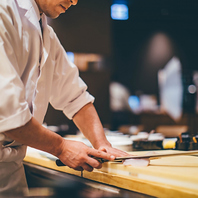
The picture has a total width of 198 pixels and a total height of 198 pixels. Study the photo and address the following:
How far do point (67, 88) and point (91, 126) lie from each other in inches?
10.1

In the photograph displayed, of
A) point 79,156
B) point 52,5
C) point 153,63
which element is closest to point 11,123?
point 79,156

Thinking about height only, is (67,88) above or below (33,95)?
below

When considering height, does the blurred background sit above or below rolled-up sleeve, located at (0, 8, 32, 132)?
below

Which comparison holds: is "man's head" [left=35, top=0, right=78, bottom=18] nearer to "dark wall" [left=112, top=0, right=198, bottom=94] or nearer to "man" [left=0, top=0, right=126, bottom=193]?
"man" [left=0, top=0, right=126, bottom=193]

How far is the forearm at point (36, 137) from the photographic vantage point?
2.88ft

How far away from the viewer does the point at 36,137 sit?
905 mm

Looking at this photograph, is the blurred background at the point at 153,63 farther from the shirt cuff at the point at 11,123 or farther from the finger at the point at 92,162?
the shirt cuff at the point at 11,123

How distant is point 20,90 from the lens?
2.91ft

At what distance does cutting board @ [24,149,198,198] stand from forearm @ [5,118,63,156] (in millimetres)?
190

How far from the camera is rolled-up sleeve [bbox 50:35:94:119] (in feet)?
4.69

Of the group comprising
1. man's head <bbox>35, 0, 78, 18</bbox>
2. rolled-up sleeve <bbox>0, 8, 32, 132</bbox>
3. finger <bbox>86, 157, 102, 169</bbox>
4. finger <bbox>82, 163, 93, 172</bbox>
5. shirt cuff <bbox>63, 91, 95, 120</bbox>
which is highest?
man's head <bbox>35, 0, 78, 18</bbox>

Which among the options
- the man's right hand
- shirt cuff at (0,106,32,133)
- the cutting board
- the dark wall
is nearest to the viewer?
the cutting board

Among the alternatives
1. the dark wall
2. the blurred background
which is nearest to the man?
the blurred background

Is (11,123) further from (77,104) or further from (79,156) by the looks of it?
(77,104)
